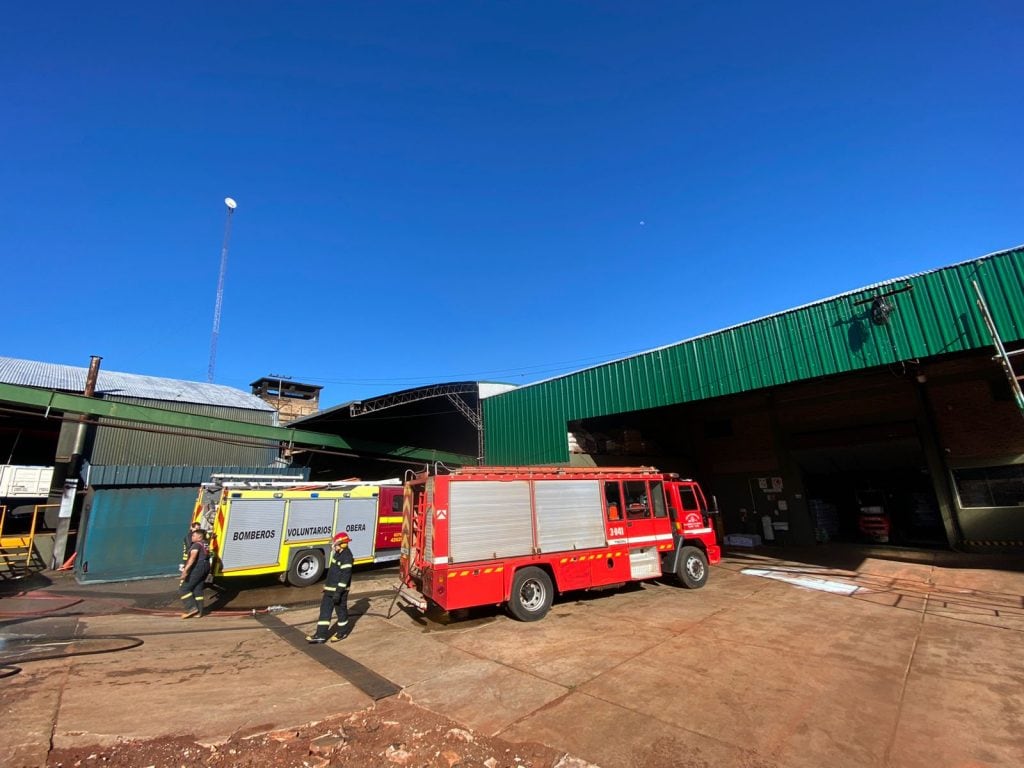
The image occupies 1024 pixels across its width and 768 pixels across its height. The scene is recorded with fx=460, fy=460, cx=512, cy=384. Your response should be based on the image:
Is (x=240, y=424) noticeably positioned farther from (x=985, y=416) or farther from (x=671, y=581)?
(x=985, y=416)

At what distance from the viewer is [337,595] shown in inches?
312

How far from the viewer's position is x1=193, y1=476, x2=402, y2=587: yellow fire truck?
1247 centimetres

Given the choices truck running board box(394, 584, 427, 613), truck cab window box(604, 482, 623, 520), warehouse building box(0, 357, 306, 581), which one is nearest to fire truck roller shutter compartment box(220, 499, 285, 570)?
warehouse building box(0, 357, 306, 581)

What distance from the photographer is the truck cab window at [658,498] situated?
1109cm

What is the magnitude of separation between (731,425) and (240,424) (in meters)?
21.7

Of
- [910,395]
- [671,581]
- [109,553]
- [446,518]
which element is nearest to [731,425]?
[910,395]

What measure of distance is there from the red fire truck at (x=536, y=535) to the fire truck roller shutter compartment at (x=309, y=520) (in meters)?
5.43

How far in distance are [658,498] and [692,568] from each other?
2025 millimetres

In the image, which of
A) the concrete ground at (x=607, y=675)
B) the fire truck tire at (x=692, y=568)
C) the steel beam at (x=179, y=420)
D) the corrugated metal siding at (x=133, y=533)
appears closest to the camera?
the concrete ground at (x=607, y=675)

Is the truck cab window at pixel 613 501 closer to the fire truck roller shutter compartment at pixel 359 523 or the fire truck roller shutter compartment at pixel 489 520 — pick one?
the fire truck roller shutter compartment at pixel 489 520

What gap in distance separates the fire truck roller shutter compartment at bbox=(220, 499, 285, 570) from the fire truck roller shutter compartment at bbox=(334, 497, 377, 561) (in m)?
1.85

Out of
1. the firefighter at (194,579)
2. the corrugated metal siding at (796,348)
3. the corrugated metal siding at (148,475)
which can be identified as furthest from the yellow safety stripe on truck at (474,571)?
the corrugated metal siding at (148,475)

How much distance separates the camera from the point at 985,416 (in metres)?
15.8

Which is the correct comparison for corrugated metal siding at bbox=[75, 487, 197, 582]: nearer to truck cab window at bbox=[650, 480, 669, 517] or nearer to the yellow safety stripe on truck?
the yellow safety stripe on truck
